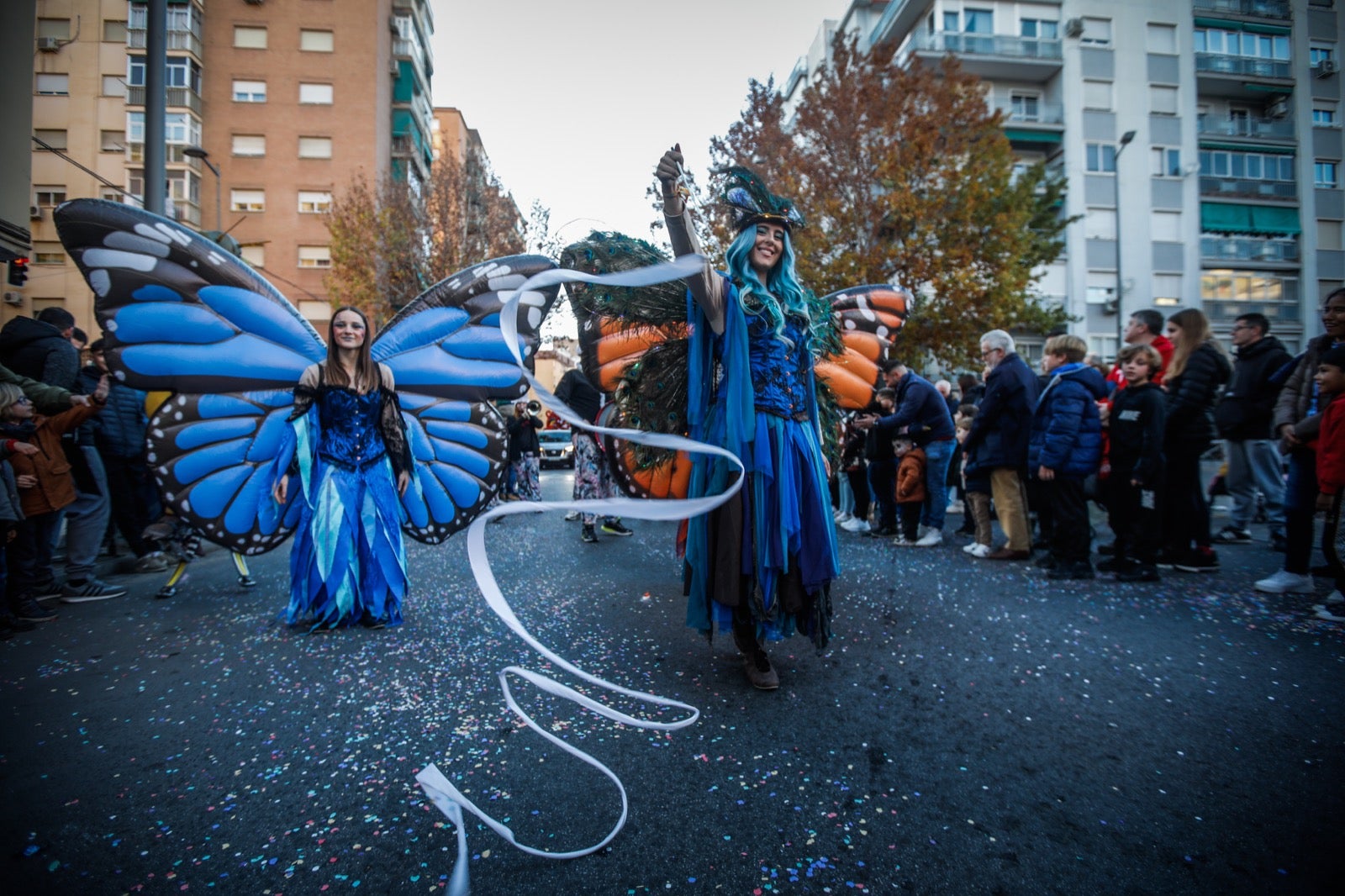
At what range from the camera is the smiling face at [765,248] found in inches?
120

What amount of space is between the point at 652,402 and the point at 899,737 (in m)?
1.76

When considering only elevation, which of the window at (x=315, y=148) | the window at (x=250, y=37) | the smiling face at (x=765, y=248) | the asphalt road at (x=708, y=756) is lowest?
the asphalt road at (x=708, y=756)

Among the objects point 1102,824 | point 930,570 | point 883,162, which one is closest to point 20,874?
point 1102,824

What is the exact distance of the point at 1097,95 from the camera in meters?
27.2

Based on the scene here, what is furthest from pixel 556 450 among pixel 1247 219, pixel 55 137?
pixel 1247 219

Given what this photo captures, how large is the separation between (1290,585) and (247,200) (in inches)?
1408

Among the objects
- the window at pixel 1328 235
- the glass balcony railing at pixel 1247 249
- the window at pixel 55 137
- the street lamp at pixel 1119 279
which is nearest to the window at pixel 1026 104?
the street lamp at pixel 1119 279

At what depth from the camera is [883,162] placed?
15391mm

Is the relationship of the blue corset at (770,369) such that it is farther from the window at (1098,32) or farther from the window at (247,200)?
the window at (247,200)

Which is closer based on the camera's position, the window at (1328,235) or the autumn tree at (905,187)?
the autumn tree at (905,187)

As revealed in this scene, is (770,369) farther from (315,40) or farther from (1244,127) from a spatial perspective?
(315,40)

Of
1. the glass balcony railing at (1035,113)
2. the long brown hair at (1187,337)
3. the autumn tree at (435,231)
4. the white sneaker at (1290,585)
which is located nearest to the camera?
the white sneaker at (1290,585)

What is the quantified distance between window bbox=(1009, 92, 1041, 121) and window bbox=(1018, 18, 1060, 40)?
2.17 meters

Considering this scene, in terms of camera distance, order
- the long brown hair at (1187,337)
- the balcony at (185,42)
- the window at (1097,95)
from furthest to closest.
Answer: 1. the balcony at (185,42)
2. the window at (1097,95)
3. the long brown hair at (1187,337)
